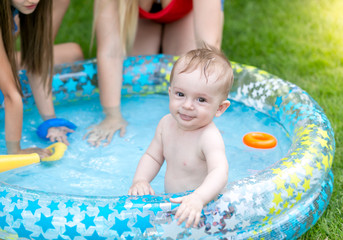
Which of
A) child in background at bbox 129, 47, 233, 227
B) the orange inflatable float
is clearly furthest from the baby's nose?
the orange inflatable float

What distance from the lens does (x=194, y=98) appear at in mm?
1752

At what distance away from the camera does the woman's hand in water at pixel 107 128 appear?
265 cm

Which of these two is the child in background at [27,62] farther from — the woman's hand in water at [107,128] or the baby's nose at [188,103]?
the baby's nose at [188,103]

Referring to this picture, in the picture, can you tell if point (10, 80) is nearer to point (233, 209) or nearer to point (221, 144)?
point (221, 144)

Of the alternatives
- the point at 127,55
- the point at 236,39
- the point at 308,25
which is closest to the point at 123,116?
the point at 127,55

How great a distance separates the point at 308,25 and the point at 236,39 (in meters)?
Result: 0.65

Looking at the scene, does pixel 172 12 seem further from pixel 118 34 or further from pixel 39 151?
pixel 39 151

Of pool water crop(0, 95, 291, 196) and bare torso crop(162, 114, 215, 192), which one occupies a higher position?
bare torso crop(162, 114, 215, 192)

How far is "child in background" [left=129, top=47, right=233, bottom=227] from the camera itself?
1681 millimetres

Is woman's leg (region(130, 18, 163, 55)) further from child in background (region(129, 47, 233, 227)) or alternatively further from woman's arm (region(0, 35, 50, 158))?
child in background (region(129, 47, 233, 227))

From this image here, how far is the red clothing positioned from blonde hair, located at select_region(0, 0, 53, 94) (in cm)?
81

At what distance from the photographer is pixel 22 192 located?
69.0 inches

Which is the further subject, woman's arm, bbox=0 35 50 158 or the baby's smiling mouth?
woman's arm, bbox=0 35 50 158

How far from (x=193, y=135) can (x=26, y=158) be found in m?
0.88
